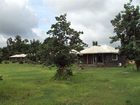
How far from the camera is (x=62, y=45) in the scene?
42062 mm

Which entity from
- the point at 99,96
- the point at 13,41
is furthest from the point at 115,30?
the point at 13,41

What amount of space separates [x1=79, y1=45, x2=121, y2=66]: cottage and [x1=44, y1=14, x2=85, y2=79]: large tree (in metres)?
34.7

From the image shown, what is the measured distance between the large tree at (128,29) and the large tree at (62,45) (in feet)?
50.1

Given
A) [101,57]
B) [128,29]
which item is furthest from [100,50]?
[128,29]

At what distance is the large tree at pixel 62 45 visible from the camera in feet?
136

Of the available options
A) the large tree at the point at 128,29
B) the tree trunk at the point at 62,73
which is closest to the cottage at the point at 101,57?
the large tree at the point at 128,29

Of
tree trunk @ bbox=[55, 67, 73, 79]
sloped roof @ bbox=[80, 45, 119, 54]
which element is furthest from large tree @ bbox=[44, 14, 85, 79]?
sloped roof @ bbox=[80, 45, 119, 54]

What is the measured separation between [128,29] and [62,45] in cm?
1784

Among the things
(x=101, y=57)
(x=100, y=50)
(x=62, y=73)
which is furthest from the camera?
(x=101, y=57)

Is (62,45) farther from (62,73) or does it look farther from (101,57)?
(101,57)

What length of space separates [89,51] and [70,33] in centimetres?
3755

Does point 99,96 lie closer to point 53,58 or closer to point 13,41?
point 53,58

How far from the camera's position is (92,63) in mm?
79625

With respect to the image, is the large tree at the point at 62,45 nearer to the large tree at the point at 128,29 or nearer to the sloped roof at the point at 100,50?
the large tree at the point at 128,29
